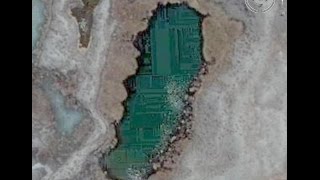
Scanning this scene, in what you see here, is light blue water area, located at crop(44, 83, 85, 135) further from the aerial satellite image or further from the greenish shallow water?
the greenish shallow water

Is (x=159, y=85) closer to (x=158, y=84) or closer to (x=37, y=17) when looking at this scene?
(x=158, y=84)

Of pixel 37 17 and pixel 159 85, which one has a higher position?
pixel 37 17

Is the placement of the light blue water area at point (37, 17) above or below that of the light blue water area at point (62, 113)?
above

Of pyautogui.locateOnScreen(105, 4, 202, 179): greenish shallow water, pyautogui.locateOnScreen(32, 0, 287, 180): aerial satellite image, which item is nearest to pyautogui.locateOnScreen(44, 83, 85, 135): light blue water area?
pyautogui.locateOnScreen(32, 0, 287, 180): aerial satellite image

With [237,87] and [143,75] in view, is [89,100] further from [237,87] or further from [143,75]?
[237,87]

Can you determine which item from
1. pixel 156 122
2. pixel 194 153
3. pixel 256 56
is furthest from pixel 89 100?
pixel 256 56

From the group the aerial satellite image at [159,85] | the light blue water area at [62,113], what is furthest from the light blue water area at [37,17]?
the light blue water area at [62,113]

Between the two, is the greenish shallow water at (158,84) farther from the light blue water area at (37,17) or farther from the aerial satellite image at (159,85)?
the light blue water area at (37,17)

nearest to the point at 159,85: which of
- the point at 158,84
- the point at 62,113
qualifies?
the point at 158,84
